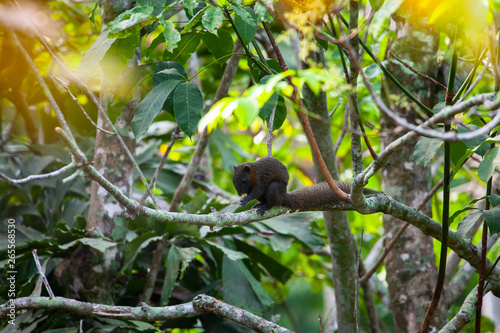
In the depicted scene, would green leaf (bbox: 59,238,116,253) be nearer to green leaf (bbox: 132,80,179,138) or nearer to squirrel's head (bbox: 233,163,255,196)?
squirrel's head (bbox: 233,163,255,196)

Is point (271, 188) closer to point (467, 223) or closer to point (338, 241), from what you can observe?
point (338, 241)

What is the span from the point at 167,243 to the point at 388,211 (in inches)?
77.9

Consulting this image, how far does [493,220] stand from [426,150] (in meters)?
0.47

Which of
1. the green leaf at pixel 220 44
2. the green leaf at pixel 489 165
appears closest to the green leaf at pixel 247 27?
the green leaf at pixel 220 44

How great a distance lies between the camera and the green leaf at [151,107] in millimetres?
2215

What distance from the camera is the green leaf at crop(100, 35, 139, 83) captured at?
254 centimetres

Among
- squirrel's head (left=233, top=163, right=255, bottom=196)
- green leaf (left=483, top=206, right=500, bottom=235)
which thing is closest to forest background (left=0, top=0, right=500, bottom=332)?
green leaf (left=483, top=206, right=500, bottom=235)

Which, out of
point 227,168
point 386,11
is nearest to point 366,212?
point 386,11

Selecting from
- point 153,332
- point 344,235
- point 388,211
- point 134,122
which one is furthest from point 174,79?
point 153,332

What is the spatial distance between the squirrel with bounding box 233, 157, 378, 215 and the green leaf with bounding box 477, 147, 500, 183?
0.87m

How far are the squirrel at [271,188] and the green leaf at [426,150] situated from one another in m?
0.56

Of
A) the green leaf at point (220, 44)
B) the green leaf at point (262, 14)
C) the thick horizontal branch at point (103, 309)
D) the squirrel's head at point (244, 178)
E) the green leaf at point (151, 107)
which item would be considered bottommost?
the thick horizontal branch at point (103, 309)

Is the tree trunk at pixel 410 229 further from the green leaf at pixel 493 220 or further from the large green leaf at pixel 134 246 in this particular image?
the large green leaf at pixel 134 246

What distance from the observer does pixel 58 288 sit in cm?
354
